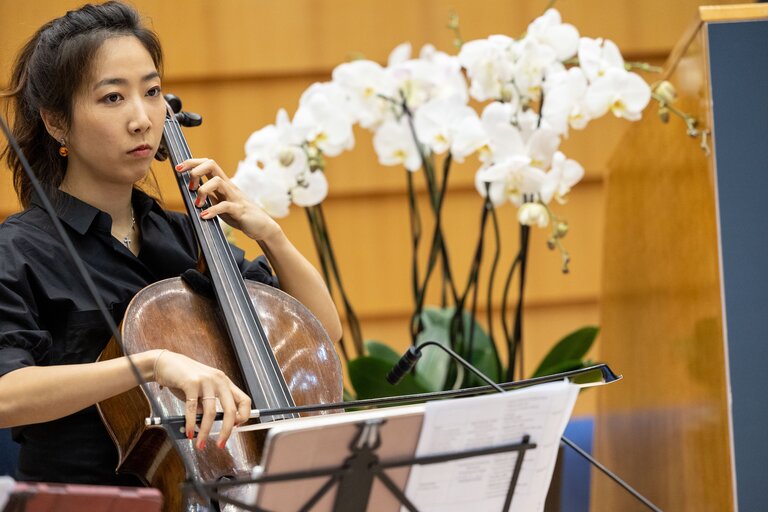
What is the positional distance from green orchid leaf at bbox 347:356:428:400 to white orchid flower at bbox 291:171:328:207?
0.31 m

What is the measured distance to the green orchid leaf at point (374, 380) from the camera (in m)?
1.99

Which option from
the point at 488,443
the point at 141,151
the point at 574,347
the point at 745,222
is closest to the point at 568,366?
the point at 574,347

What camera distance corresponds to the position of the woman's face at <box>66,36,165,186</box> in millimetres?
1394

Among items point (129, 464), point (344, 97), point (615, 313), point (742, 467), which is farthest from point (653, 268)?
point (129, 464)

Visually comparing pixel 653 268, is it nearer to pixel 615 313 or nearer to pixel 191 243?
pixel 615 313

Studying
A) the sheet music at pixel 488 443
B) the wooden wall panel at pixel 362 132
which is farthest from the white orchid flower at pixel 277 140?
the sheet music at pixel 488 443

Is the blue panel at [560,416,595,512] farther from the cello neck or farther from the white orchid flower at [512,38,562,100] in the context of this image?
the cello neck

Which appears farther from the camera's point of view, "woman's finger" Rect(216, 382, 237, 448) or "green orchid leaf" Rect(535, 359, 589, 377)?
"green orchid leaf" Rect(535, 359, 589, 377)

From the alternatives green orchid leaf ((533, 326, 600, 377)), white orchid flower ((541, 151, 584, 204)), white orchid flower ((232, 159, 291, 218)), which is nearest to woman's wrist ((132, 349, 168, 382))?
white orchid flower ((232, 159, 291, 218))

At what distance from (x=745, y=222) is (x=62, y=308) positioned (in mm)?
1004

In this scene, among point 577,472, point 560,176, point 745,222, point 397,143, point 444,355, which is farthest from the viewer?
point 577,472

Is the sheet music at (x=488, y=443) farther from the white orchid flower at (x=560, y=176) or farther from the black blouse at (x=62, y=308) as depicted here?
the white orchid flower at (x=560, y=176)

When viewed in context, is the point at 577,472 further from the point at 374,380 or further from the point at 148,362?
the point at 148,362

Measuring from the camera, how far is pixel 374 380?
202cm
